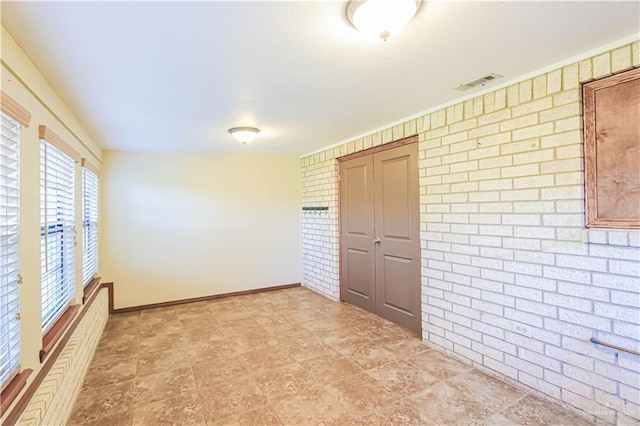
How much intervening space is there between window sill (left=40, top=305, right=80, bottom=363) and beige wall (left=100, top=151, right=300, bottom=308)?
1997 millimetres

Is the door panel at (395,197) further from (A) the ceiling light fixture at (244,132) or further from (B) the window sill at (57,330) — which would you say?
(B) the window sill at (57,330)

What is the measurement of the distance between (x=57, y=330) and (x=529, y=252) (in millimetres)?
3339

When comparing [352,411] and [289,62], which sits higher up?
[289,62]

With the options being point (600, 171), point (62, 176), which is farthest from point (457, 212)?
point (62, 176)

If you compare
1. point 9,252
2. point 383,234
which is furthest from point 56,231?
point 383,234

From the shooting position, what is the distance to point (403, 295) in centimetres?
368

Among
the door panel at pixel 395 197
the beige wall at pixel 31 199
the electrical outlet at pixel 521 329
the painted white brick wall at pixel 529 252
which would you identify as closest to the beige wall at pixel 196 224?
the door panel at pixel 395 197

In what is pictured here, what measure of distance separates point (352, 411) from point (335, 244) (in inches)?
110

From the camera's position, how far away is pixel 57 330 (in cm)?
222

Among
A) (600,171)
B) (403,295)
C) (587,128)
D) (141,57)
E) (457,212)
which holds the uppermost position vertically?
(141,57)

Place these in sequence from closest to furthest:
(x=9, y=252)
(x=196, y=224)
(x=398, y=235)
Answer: (x=9, y=252), (x=398, y=235), (x=196, y=224)

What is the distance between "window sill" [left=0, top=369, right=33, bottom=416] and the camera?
1.41 metres

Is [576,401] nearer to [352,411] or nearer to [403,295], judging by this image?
[352,411]

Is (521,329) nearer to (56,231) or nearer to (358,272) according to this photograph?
(358,272)
